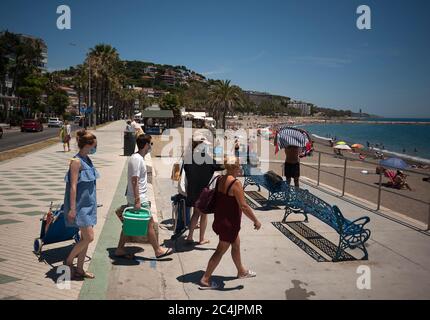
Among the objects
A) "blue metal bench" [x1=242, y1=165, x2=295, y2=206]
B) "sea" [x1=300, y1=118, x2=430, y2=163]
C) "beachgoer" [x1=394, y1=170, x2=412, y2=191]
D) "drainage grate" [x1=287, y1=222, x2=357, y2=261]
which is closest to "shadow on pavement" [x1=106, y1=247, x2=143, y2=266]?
"drainage grate" [x1=287, y1=222, x2=357, y2=261]

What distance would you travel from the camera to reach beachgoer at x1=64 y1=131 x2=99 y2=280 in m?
4.27

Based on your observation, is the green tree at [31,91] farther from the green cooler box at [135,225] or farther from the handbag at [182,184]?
the green cooler box at [135,225]

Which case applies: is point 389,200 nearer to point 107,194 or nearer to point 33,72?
point 107,194

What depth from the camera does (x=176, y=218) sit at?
5988 mm

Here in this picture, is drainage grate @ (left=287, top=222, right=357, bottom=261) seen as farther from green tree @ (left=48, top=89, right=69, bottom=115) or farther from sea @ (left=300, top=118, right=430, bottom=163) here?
green tree @ (left=48, top=89, right=69, bottom=115)

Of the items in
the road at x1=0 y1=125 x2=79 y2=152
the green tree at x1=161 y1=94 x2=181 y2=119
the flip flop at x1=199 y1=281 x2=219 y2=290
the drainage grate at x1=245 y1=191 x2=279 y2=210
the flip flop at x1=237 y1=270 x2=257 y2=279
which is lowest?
the flip flop at x1=199 y1=281 x2=219 y2=290

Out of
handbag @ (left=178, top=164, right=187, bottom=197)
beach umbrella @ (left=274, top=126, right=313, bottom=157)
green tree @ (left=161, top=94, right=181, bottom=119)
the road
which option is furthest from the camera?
green tree @ (left=161, top=94, right=181, bottom=119)

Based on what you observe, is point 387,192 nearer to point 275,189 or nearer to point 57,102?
point 275,189

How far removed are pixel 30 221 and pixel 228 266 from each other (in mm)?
3943

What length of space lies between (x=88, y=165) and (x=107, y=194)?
5.14 m

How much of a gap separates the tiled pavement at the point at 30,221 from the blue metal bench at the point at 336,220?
3497 millimetres

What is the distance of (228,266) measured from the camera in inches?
203

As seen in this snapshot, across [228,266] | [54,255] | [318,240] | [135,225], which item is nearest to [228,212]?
[228,266]

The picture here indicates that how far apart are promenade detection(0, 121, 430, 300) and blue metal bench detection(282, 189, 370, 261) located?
24 cm
